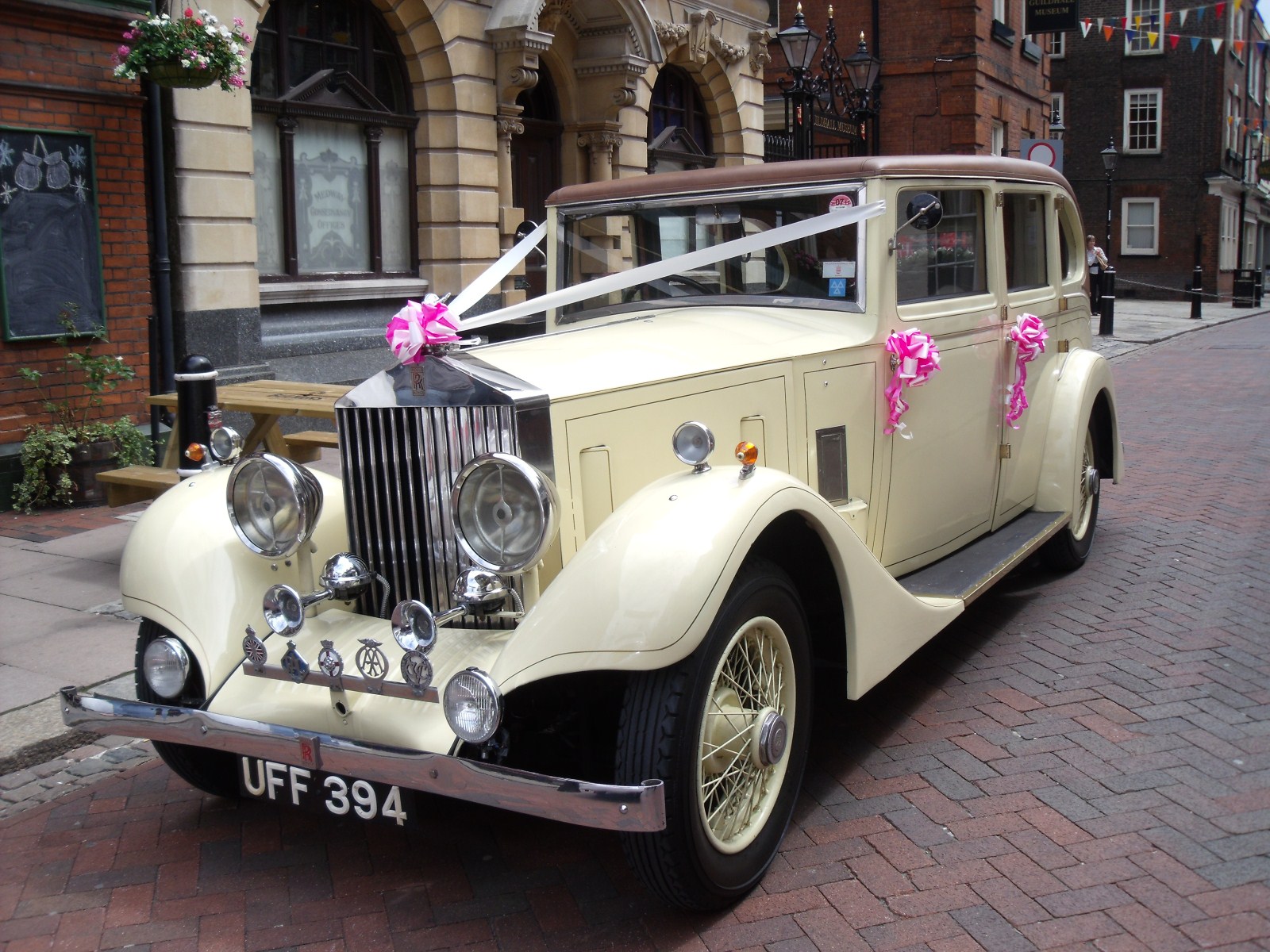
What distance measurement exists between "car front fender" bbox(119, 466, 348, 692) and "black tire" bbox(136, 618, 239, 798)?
104mm

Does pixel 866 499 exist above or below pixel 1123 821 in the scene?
above

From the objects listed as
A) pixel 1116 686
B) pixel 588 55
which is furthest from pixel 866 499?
pixel 588 55

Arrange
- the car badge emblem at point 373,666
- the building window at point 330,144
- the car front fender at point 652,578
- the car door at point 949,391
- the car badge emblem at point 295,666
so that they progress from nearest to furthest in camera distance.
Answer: the car front fender at point 652,578 → the car badge emblem at point 373,666 → the car badge emblem at point 295,666 → the car door at point 949,391 → the building window at point 330,144

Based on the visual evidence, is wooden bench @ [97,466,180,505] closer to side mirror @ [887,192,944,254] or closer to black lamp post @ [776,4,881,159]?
side mirror @ [887,192,944,254]

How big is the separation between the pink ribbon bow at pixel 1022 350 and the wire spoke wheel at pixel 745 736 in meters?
2.44

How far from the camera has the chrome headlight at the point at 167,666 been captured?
3.27m

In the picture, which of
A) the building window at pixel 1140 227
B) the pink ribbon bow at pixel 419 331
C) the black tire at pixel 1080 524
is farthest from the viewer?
the building window at pixel 1140 227

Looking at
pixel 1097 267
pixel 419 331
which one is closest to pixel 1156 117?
pixel 1097 267

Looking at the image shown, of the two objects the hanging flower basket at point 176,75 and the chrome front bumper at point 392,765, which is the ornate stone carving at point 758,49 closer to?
the hanging flower basket at point 176,75

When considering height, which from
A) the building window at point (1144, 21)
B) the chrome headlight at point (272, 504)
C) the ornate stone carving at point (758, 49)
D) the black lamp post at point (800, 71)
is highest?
the building window at point (1144, 21)

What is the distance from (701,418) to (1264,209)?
176ft

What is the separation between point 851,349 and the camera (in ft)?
13.3

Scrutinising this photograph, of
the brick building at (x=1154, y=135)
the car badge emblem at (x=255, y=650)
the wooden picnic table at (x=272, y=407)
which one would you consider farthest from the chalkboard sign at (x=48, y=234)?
the brick building at (x=1154, y=135)

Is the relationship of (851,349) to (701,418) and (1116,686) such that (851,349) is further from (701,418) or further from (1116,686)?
(1116,686)
